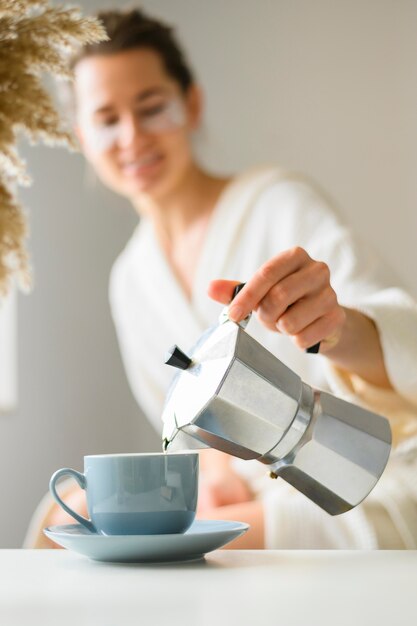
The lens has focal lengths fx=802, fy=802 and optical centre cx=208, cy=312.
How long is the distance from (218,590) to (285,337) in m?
0.89

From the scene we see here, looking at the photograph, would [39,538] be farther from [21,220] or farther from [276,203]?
[276,203]

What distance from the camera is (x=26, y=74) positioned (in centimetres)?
73

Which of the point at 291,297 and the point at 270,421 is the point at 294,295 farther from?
the point at 270,421

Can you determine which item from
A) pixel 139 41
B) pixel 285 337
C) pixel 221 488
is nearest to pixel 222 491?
pixel 221 488

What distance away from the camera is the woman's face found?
1.56 meters

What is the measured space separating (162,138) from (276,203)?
0.29 m

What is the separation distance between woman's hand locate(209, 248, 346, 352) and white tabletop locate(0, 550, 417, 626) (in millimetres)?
197

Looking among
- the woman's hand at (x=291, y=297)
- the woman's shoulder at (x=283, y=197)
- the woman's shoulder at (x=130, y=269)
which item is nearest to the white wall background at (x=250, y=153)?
the woman's shoulder at (x=130, y=269)

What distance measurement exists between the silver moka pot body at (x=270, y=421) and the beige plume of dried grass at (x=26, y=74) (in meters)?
0.31

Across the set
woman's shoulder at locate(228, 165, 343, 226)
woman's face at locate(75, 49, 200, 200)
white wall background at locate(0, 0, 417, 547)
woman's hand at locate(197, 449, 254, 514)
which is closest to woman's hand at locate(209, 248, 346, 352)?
woman's hand at locate(197, 449, 254, 514)

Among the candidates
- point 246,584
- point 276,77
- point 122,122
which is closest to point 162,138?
point 122,122

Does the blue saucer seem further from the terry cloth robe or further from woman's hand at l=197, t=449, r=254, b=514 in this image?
woman's hand at l=197, t=449, r=254, b=514

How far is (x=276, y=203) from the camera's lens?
1.44 metres

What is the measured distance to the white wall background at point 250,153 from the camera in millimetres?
2256
